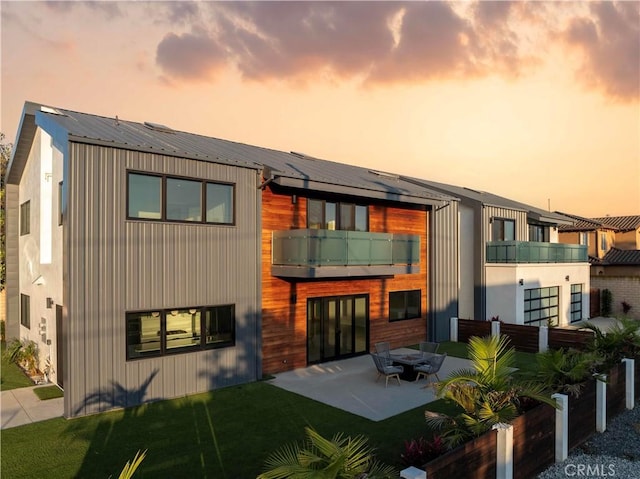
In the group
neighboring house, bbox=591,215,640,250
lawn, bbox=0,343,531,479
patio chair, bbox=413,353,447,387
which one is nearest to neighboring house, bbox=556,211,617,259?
neighboring house, bbox=591,215,640,250

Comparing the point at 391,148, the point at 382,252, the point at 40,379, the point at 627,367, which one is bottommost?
the point at 40,379

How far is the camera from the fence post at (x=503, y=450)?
6.17 m

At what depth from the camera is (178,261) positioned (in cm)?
1109

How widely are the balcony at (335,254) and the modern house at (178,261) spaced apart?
0.05 meters

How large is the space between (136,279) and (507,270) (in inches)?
640

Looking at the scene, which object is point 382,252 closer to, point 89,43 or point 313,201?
point 313,201

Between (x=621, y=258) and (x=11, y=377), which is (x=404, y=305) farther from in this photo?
(x=621, y=258)

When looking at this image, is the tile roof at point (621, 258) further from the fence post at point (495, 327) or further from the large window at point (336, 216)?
the large window at point (336, 216)

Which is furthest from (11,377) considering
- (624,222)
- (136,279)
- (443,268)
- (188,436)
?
(624,222)

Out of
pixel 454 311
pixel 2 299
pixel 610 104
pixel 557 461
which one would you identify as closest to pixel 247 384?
pixel 557 461

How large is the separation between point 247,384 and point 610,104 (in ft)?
57.5

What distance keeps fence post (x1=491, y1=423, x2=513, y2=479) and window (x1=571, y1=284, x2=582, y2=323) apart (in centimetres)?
2100

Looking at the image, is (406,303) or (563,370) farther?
(406,303)

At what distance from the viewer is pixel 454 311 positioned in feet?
63.1
